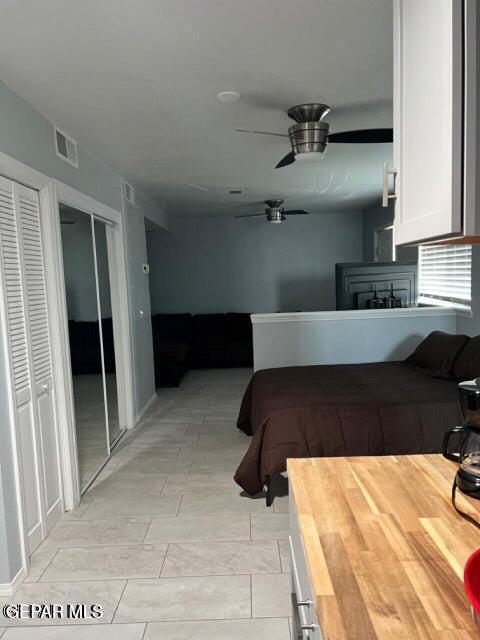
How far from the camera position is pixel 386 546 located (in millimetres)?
1083

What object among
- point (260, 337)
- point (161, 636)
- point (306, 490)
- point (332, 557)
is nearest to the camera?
point (332, 557)

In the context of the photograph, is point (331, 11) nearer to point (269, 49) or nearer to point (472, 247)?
point (269, 49)

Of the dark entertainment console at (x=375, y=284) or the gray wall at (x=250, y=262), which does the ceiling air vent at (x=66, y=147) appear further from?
the gray wall at (x=250, y=262)

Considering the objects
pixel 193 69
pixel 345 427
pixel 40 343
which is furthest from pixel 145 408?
pixel 193 69

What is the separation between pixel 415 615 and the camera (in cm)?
87

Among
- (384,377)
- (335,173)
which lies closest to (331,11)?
(384,377)

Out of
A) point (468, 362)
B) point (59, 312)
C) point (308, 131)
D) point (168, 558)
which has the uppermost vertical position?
point (308, 131)

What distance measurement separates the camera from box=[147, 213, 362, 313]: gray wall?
7852 mm

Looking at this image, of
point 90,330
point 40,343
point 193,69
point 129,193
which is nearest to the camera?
point 193,69

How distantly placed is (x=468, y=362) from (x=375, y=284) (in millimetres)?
1235

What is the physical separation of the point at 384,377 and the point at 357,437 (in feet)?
3.09

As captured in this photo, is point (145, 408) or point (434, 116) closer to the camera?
point (434, 116)

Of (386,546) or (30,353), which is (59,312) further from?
(386,546)

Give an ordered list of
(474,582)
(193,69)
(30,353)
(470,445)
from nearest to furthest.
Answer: (474,582) < (470,445) < (193,69) < (30,353)
